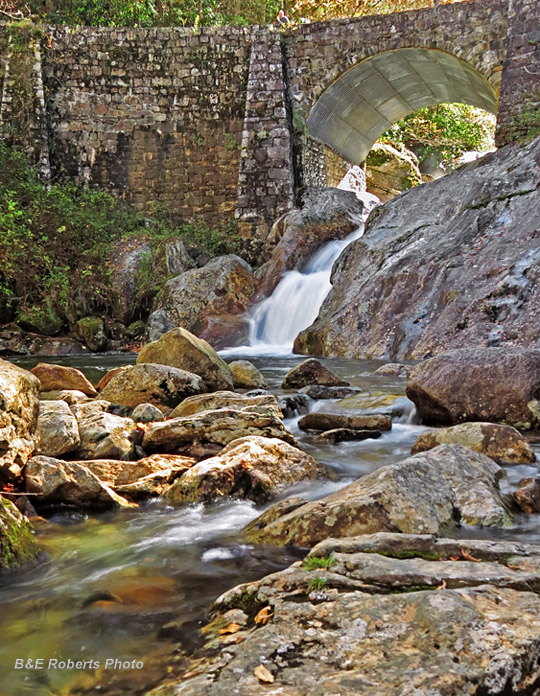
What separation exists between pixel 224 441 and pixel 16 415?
1393 millimetres

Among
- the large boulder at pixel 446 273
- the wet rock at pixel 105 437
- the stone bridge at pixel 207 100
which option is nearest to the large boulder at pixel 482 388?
the large boulder at pixel 446 273

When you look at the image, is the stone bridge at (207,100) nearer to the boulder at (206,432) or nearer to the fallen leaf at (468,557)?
the boulder at (206,432)

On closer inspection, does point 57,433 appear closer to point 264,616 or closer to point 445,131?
point 264,616

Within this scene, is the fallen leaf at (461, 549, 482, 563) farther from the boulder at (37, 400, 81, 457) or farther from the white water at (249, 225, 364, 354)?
the white water at (249, 225, 364, 354)

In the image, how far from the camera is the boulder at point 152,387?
5.54 metres

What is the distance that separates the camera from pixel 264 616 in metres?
1.73

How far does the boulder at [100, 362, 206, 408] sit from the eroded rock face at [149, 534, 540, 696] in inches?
143

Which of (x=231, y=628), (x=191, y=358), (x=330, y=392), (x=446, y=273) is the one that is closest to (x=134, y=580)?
(x=231, y=628)

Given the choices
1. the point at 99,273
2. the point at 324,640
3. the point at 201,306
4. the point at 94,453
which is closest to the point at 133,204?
the point at 99,273

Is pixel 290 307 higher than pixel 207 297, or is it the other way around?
pixel 207 297

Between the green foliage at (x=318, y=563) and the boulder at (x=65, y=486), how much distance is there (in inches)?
A: 67.1

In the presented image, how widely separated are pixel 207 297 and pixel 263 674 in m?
10.8

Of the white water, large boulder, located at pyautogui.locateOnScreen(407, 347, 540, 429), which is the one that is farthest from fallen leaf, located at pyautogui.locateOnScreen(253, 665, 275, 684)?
the white water

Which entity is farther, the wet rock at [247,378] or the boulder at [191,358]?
the wet rock at [247,378]
